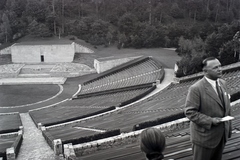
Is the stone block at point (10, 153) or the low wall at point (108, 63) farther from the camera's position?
the low wall at point (108, 63)

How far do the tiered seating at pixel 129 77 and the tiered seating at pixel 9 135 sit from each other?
11116mm

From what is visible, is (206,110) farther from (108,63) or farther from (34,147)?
(108,63)

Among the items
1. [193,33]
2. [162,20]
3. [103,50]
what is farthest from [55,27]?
[193,33]

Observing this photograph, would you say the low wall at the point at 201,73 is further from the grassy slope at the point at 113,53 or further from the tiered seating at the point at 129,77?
the grassy slope at the point at 113,53

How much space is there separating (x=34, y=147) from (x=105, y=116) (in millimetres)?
5953

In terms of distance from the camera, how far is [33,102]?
28.0 metres

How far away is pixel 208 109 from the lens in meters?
4.16

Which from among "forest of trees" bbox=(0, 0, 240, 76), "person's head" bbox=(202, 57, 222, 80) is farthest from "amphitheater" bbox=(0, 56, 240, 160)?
"forest of trees" bbox=(0, 0, 240, 76)

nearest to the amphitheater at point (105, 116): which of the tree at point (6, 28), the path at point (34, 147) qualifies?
the path at point (34, 147)

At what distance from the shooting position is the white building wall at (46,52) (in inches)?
1716

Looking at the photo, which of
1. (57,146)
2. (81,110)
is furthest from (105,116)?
(57,146)

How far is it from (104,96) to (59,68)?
586 inches

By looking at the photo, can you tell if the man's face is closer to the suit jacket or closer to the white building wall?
the suit jacket

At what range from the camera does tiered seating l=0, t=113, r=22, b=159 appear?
41.1 ft
